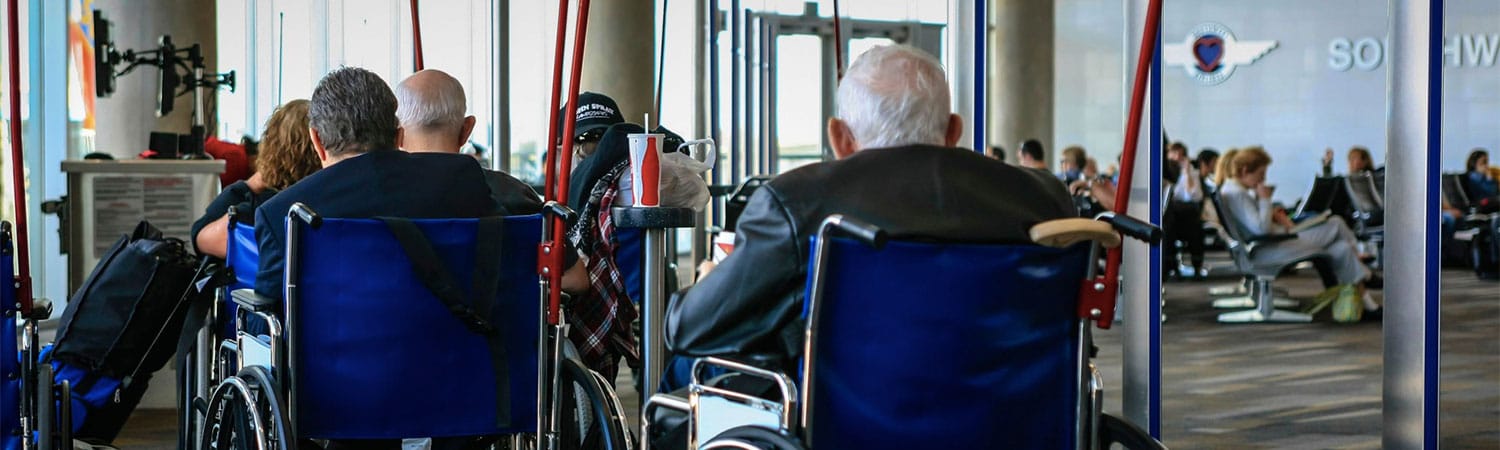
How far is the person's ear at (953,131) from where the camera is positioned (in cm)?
217

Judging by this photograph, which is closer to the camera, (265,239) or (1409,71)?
(265,239)

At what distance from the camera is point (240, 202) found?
335 cm

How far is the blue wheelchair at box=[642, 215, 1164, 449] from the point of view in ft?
6.28

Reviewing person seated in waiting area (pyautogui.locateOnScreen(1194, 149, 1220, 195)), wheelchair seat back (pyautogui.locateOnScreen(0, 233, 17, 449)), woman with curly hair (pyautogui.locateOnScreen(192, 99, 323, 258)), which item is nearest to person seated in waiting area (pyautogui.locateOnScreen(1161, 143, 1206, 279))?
person seated in waiting area (pyautogui.locateOnScreen(1194, 149, 1220, 195))

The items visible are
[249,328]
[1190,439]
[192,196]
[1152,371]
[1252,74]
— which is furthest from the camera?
[1252,74]

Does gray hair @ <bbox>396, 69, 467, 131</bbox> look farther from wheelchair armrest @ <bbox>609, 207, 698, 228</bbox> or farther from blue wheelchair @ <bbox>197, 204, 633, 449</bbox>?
blue wheelchair @ <bbox>197, 204, 633, 449</bbox>

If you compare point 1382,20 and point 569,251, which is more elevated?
point 1382,20

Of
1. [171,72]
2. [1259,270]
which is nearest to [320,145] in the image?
[171,72]

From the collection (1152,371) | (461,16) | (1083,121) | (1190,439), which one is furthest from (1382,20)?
(1152,371)

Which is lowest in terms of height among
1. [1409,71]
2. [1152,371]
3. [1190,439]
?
[1190,439]

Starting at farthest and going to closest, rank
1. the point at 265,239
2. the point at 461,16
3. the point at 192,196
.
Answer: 1. the point at 461,16
2. the point at 192,196
3. the point at 265,239

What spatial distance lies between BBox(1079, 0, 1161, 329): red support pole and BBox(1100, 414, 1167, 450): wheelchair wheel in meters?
0.12

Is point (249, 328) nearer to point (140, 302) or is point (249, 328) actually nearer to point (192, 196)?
point (140, 302)

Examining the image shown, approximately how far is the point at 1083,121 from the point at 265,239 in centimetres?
1681
